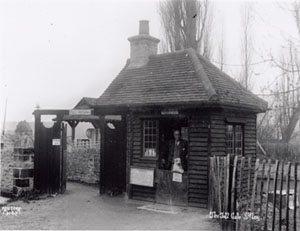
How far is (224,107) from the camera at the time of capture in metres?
11.0

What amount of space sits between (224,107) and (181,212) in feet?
10.9

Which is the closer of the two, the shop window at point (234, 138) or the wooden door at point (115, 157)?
the shop window at point (234, 138)

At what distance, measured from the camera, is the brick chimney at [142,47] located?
14297 millimetres

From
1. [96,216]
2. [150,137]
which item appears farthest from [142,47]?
[96,216]

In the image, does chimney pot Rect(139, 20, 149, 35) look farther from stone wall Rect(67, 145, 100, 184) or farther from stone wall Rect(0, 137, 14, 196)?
stone wall Rect(0, 137, 14, 196)

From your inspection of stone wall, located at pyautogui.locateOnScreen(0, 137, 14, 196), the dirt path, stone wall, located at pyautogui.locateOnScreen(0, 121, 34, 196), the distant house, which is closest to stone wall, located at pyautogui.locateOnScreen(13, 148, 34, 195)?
stone wall, located at pyautogui.locateOnScreen(0, 121, 34, 196)

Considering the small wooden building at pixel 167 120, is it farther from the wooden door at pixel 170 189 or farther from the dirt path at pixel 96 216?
the dirt path at pixel 96 216

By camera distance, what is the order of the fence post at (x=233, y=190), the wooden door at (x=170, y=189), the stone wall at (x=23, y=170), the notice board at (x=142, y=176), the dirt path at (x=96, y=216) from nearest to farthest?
the fence post at (x=233, y=190) → the dirt path at (x=96, y=216) → the wooden door at (x=170, y=189) → the notice board at (x=142, y=176) → the stone wall at (x=23, y=170)

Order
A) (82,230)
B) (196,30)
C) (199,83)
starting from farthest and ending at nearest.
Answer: (196,30) → (199,83) → (82,230)

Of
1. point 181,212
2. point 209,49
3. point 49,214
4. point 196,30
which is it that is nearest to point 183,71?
point 181,212

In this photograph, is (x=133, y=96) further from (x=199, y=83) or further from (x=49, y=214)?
(x=49, y=214)

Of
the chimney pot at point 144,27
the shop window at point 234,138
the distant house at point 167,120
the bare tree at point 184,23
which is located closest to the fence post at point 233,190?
the distant house at point 167,120

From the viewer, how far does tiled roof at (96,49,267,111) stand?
11.4 meters

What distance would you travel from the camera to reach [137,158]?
12562mm
